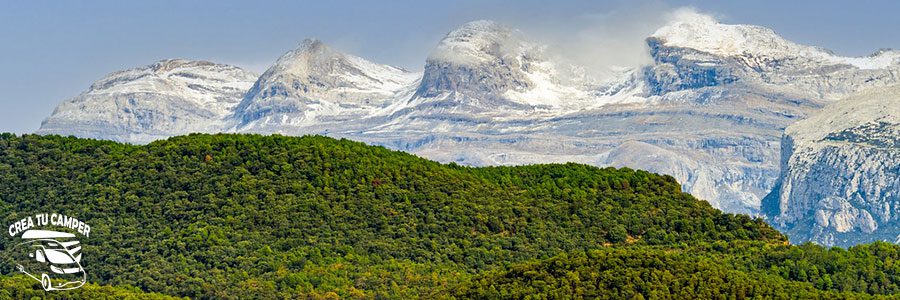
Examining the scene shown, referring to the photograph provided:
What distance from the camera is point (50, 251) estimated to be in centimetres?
12988

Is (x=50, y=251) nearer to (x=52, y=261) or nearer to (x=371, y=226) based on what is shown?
(x=52, y=261)

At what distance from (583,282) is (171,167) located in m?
60.3

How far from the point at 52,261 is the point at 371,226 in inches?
1458

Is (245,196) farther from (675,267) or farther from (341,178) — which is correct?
(675,267)

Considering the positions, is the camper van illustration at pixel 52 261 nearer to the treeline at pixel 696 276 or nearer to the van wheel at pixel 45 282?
the van wheel at pixel 45 282

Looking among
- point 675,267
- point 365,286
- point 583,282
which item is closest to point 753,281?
point 675,267

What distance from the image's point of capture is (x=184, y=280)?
137 m

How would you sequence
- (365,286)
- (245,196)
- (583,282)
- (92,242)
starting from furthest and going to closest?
(245,196), (92,242), (365,286), (583,282)

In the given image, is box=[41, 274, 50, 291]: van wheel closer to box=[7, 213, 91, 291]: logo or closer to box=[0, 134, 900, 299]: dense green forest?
box=[7, 213, 91, 291]: logo

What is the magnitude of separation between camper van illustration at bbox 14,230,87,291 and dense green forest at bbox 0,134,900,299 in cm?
206

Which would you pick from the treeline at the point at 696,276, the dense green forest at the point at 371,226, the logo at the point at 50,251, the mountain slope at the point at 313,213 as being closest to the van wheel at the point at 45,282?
the logo at the point at 50,251

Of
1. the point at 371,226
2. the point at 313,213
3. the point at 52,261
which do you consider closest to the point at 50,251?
the point at 52,261

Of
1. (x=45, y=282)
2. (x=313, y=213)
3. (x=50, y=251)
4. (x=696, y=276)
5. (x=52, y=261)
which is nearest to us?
(x=696, y=276)

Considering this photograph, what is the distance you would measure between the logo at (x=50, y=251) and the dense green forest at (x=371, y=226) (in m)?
1.68
